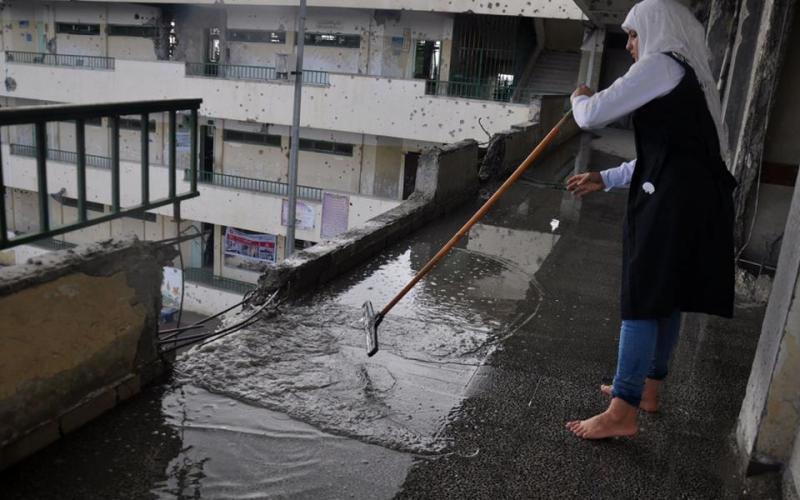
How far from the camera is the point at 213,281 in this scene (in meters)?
22.6

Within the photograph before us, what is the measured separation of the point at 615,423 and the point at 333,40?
21.2 metres

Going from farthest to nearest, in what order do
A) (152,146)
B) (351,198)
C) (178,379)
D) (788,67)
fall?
(152,146)
(351,198)
(788,67)
(178,379)

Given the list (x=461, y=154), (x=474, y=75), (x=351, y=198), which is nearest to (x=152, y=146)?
(x=351, y=198)

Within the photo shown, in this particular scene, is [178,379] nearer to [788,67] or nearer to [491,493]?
[491,493]

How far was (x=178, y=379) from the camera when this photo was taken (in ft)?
11.4

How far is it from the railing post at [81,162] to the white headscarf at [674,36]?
2.46 meters

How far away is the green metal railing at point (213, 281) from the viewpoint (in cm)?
2200

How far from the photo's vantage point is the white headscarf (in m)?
2.75

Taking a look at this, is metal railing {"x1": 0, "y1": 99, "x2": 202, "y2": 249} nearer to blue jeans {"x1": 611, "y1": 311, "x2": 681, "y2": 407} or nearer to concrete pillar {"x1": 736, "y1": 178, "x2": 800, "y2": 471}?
blue jeans {"x1": 611, "y1": 311, "x2": 681, "y2": 407}

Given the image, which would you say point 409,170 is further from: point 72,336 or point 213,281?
point 72,336

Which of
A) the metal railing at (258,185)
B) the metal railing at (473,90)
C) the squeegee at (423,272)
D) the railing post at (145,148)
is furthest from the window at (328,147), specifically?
the railing post at (145,148)

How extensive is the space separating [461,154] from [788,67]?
4017mm

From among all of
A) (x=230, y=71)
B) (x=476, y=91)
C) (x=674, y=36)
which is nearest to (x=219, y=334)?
(x=674, y=36)

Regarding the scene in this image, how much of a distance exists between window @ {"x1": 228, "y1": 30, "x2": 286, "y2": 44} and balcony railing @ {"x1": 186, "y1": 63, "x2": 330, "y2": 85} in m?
1.11
